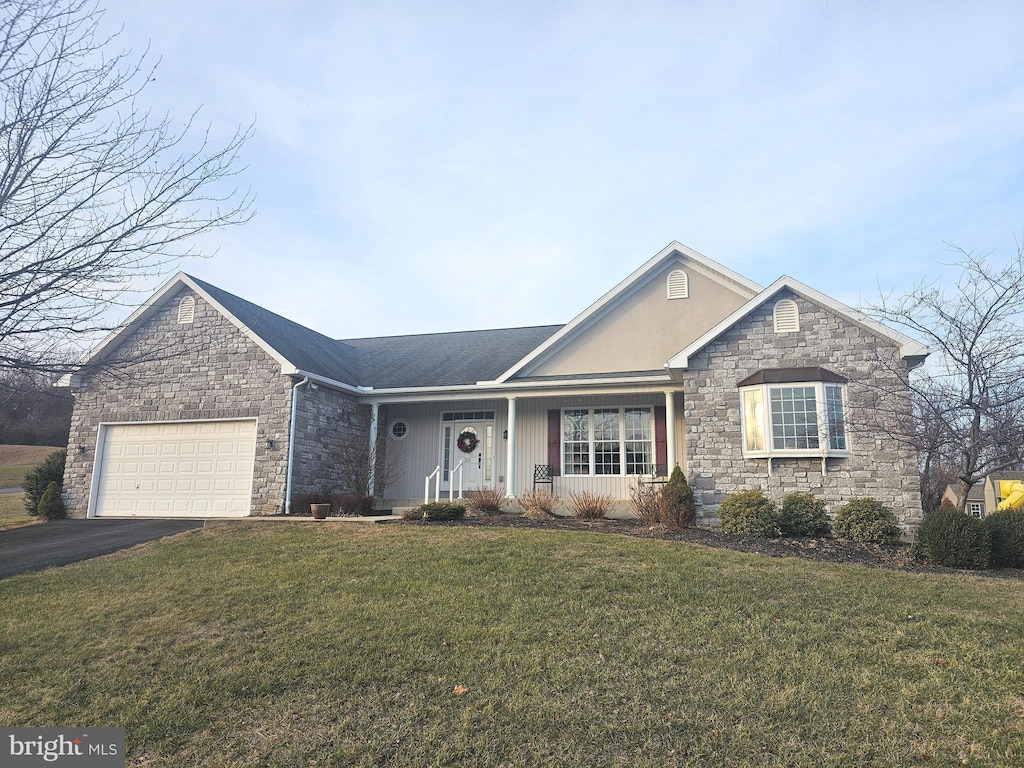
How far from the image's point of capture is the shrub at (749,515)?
10.7 meters

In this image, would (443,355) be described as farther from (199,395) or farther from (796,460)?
(796,460)

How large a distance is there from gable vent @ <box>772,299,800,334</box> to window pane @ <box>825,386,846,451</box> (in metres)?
1.34

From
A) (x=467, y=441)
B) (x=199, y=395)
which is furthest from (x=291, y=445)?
(x=467, y=441)

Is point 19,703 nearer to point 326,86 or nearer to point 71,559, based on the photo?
point 71,559

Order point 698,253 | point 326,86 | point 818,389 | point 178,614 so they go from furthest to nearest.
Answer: point 698,253 < point 818,389 < point 326,86 < point 178,614

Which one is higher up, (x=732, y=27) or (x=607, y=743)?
(x=732, y=27)

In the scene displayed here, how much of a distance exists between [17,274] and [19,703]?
3077 mm

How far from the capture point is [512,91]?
33.2 ft

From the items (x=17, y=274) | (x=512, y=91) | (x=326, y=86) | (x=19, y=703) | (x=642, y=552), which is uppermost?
(x=512, y=91)

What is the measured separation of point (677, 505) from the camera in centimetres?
1160

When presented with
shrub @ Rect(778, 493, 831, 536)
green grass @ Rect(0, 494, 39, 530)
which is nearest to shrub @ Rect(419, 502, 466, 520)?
shrub @ Rect(778, 493, 831, 536)

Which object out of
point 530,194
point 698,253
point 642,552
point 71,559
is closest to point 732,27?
point 530,194

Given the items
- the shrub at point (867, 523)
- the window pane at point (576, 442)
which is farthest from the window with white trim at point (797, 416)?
the window pane at point (576, 442)

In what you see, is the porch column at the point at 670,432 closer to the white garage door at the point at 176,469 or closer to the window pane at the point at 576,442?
the window pane at the point at 576,442
